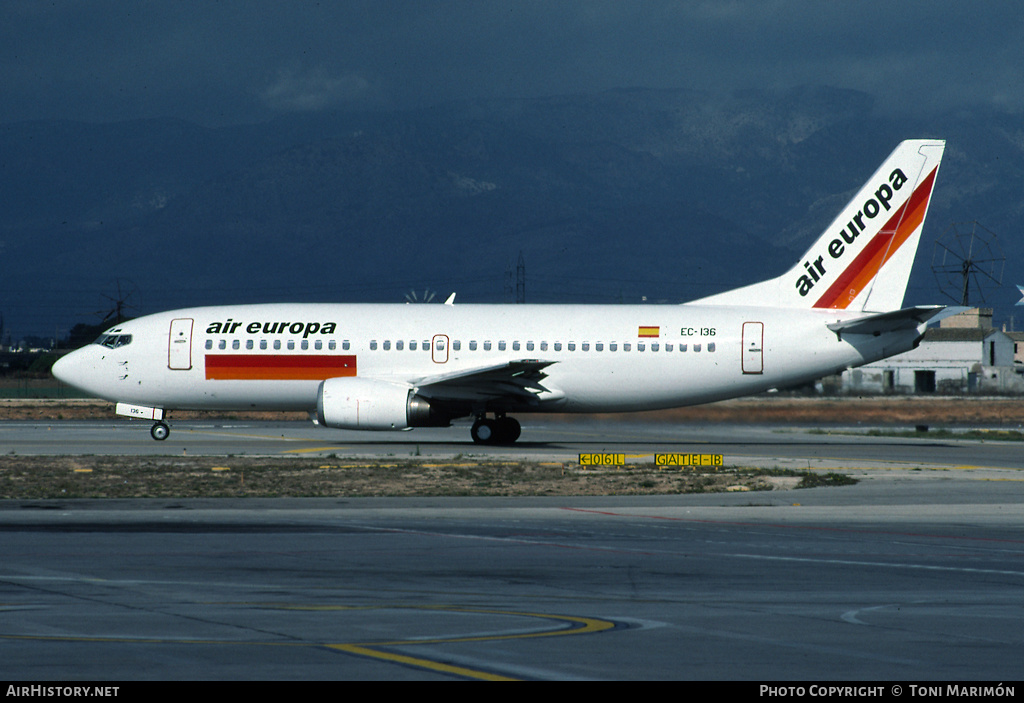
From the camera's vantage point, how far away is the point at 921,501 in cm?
2116

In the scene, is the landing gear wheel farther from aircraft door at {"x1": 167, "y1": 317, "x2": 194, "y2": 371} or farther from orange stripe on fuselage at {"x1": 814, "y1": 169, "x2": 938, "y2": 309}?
orange stripe on fuselage at {"x1": 814, "y1": 169, "x2": 938, "y2": 309}

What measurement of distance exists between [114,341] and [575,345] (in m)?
14.1

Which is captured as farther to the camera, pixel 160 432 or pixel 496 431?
pixel 160 432

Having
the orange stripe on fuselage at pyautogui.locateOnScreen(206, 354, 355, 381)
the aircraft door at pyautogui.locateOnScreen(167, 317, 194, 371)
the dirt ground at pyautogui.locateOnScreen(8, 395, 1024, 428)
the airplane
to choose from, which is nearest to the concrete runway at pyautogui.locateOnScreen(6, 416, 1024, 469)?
the dirt ground at pyautogui.locateOnScreen(8, 395, 1024, 428)

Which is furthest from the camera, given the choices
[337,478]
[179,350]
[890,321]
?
[179,350]

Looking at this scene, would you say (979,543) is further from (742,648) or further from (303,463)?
(303,463)

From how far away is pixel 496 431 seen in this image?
36219 mm

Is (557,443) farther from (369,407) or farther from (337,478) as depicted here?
(337,478)

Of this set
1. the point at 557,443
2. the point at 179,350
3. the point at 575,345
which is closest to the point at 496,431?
the point at 557,443

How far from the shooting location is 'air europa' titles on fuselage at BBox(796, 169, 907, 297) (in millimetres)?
36594

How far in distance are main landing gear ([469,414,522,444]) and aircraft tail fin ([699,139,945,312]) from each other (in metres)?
7.62

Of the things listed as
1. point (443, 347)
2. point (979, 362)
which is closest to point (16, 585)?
point (443, 347)

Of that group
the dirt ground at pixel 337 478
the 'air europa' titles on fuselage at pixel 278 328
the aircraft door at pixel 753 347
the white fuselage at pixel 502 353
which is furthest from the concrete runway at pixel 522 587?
the 'air europa' titles on fuselage at pixel 278 328

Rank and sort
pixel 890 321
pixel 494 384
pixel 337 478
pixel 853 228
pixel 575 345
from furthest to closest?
pixel 853 228, pixel 575 345, pixel 494 384, pixel 890 321, pixel 337 478
